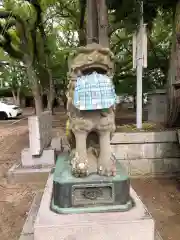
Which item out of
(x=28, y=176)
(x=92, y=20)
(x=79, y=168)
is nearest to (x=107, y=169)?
(x=79, y=168)

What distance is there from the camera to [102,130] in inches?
99.0

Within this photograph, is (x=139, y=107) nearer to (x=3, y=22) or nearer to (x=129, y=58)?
(x=3, y=22)

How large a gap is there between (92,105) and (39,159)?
3.53m

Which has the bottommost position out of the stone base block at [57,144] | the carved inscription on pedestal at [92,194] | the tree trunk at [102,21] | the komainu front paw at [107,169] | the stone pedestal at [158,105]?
the stone base block at [57,144]

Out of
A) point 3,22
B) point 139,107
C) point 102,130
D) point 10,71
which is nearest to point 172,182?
point 139,107

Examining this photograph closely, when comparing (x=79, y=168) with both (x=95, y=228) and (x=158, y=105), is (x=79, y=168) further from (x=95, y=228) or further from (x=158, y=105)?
(x=158, y=105)

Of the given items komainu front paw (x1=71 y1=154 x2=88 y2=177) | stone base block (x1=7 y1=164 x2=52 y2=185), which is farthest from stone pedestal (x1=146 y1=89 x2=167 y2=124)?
komainu front paw (x1=71 y1=154 x2=88 y2=177)

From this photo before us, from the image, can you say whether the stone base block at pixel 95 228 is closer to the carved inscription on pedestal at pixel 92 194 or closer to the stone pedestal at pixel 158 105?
the carved inscription on pedestal at pixel 92 194

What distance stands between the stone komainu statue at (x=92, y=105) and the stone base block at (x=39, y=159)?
3.03 m

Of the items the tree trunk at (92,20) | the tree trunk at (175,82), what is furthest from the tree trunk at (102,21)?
the tree trunk at (175,82)

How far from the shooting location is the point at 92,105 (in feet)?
7.75

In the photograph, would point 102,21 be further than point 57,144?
No

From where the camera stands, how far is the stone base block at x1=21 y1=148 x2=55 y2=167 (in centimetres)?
554

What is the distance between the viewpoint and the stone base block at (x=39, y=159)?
554 cm
